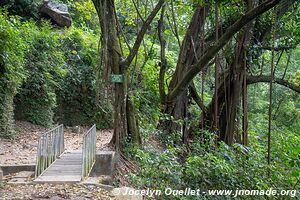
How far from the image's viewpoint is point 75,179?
160 inches

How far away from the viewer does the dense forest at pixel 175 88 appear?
13.8 ft

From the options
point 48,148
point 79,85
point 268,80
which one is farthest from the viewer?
point 79,85

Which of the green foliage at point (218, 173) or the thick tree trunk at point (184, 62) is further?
the thick tree trunk at point (184, 62)

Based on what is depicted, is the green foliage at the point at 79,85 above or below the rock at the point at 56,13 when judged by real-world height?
below

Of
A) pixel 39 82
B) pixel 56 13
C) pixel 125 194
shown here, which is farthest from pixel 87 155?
pixel 56 13

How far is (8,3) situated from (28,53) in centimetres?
420

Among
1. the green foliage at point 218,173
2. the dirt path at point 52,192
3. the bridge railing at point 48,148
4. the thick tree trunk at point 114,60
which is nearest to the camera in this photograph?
the dirt path at point 52,192

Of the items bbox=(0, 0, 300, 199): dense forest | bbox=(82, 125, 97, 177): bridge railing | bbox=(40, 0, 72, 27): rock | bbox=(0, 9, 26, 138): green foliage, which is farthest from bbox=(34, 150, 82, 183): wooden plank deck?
bbox=(40, 0, 72, 27): rock

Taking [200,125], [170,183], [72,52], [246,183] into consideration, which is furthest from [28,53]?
[246,183]

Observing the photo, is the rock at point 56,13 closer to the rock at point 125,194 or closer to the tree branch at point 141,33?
the tree branch at point 141,33

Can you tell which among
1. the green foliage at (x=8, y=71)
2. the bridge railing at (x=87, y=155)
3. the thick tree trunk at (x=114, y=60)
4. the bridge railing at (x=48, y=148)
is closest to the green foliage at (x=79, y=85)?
the green foliage at (x=8, y=71)

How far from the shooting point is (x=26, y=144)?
6.60 metres

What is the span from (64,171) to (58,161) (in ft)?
2.19

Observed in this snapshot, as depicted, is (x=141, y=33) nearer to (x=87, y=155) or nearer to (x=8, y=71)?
(x=87, y=155)
